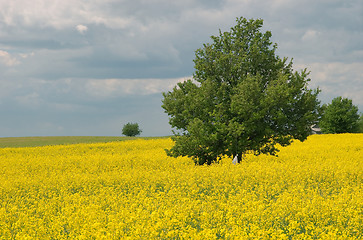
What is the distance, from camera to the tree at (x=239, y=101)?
76.7 feet

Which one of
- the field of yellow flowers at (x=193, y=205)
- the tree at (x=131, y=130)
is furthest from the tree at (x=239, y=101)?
the tree at (x=131, y=130)

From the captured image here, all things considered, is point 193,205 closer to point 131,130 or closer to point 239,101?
point 239,101

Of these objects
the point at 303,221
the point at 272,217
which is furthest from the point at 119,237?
the point at 303,221

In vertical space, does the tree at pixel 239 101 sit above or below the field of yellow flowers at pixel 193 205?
above

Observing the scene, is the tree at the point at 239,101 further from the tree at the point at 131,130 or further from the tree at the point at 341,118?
the tree at the point at 131,130

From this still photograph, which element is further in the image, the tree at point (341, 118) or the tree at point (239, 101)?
the tree at point (341, 118)

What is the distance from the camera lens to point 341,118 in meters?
72.4

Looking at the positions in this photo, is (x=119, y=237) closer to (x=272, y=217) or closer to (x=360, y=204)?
(x=272, y=217)

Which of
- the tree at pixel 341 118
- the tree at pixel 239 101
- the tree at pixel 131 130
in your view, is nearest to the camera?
the tree at pixel 239 101

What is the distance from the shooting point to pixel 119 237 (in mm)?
8219

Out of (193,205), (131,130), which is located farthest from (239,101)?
(131,130)

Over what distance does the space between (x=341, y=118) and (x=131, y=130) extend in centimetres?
4802

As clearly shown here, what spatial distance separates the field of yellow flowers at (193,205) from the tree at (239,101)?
4015 millimetres

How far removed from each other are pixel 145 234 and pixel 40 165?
80.4ft
